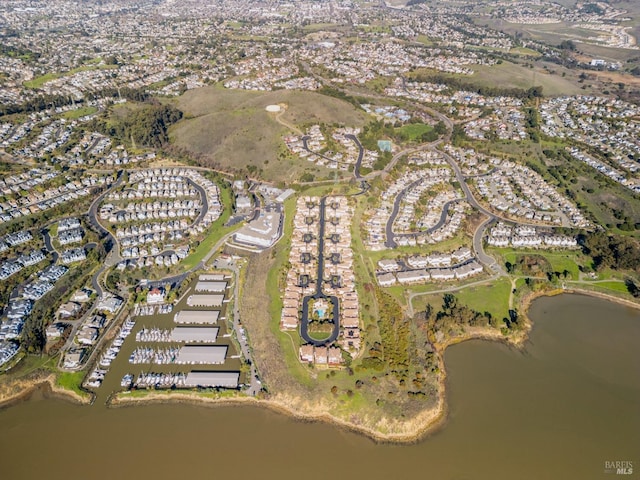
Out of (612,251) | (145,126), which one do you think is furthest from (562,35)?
(145,126)

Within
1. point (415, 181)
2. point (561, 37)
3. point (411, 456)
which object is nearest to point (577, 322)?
point (411, 456)

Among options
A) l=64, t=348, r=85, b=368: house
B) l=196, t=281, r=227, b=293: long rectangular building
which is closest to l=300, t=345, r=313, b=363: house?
l=196, t=281, r=227, b=293: long rectangular building

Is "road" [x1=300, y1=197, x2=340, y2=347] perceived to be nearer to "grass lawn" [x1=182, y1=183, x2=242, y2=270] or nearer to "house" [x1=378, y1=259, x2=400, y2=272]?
"house" [x1=378, y1=259, x2=400, y2=272]

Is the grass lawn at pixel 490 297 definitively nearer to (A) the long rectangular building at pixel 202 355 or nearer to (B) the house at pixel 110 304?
(A) the long rectangular building at pixel 202 355

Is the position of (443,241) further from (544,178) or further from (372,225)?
(544,178)

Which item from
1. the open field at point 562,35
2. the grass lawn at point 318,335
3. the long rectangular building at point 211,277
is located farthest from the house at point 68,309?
the open field at point 562,35
